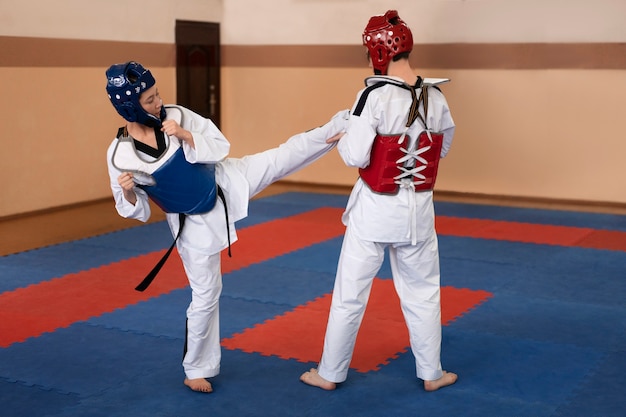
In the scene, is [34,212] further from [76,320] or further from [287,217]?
[76,320]

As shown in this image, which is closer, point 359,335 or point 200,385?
point 200,385

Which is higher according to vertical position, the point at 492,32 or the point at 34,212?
the point at 492,32

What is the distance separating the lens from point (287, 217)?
7.98 meters

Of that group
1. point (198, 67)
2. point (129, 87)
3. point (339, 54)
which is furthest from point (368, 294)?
point (198, 67)

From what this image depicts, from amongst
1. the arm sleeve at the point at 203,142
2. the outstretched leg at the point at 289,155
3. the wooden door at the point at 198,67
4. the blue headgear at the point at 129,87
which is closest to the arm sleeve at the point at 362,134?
the outstretched leg at the point at 289,155

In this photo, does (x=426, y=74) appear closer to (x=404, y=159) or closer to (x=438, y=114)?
(x=438, y=114)

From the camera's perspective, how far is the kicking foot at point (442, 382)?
3658 millimetres

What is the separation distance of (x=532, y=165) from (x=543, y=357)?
16.5 feet

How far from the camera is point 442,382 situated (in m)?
3.70

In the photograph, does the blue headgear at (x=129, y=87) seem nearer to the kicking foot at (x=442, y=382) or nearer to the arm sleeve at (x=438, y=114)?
the arm sleeve at (x=438, y=114)

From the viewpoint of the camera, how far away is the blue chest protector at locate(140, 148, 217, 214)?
338cm

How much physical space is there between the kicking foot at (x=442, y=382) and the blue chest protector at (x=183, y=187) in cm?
A: 124

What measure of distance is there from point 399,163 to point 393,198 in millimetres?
151

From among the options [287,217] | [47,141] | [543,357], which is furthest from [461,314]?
[47,141]
